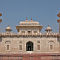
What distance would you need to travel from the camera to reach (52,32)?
3834cm

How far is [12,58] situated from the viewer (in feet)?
68.5

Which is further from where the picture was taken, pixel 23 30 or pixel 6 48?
pixel 23 30

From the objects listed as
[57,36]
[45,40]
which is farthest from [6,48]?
[57,36]

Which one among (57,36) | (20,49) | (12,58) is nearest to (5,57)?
(12,58)

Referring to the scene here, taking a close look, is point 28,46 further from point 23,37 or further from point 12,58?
point 12,58

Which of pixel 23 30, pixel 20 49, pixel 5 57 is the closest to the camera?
pixel 5 57

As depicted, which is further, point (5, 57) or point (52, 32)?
point (52, 32)

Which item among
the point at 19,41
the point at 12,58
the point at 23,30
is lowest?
the point at 12,58

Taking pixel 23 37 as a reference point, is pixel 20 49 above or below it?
below

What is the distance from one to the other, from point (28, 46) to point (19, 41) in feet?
8.79

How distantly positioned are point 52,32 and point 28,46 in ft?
20.2

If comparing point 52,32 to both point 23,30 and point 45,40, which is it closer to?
point 45,40

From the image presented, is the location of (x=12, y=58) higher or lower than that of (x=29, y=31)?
lower

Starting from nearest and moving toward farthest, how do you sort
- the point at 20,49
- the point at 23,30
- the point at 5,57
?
the point at 5,57
the point at 20,49
the point at 23,30
